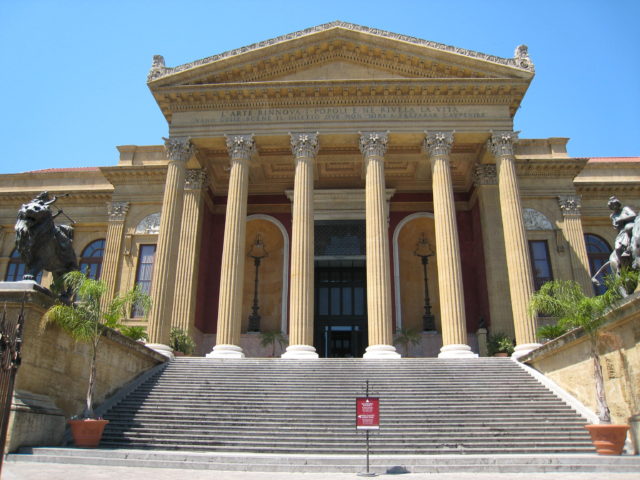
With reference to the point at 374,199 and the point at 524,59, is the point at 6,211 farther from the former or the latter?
the point at 524,59

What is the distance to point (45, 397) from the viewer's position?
12.2 metres

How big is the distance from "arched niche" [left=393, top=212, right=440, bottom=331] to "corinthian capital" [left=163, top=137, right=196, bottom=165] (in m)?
12.1

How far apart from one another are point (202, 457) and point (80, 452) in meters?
2.66

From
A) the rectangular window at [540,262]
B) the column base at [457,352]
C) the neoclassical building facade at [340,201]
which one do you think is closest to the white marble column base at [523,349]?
the neoclassical building facade at [340,201]

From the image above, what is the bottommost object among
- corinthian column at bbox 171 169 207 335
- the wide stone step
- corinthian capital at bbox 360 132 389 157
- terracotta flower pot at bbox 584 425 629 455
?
the wide stone step

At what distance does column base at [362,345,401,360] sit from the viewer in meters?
19.2

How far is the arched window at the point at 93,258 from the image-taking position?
30.0 m

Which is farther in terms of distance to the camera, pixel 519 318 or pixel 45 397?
pixel 519 318

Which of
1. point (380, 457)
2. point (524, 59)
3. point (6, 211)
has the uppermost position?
point (524, 59)

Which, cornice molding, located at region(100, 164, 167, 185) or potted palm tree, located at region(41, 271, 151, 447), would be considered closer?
potted palm tree, located at region(41, 271, 151, 447)

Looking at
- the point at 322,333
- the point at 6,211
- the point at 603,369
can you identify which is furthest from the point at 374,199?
the point at 6,211

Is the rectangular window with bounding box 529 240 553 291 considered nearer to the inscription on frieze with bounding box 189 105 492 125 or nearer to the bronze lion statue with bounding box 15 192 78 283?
the inscription on frieze with bounding box 189 105 492 125

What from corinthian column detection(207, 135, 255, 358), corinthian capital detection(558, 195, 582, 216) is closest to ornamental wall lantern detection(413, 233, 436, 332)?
corinthian capital detection(558, 195, 582, 216)

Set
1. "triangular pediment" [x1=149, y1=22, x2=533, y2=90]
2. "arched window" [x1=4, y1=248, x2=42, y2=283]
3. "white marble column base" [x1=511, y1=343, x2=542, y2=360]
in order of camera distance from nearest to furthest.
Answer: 1. "white marble column base" [x1=511, y1=343, x2=542, y2=360]
2. "triangular pediment" [x1=149, y1=22, x2=533, y2=90]
3. "arched window" [x1=4, y1=248, x2=42, y2=283]
